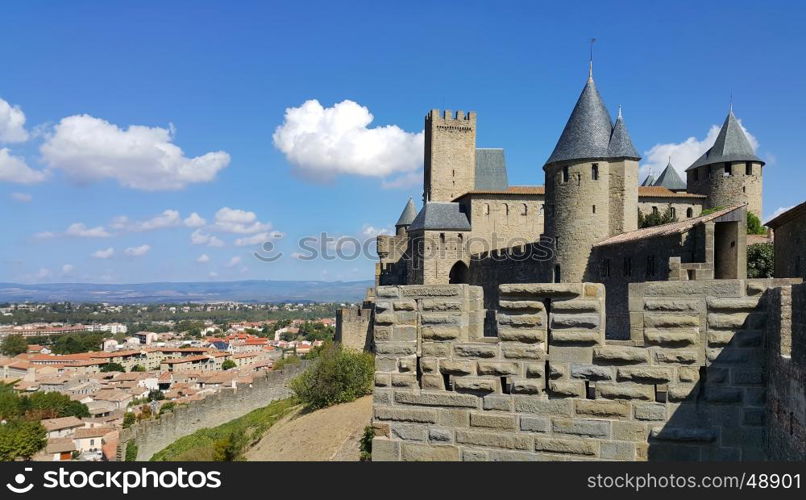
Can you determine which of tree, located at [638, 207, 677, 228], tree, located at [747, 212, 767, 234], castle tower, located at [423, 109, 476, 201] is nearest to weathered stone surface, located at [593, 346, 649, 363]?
tree, located at [638, 207, 677, 228]

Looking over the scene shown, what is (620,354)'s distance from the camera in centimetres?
466

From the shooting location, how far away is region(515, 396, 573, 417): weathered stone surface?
4.80 m

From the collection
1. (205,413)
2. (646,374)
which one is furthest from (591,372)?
(205,413)

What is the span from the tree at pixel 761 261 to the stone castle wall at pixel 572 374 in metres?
23.2

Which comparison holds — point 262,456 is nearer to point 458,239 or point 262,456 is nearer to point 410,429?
point 410,429

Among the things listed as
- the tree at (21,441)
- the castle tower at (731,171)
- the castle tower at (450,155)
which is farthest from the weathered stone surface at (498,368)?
the castle tower at (450,155)

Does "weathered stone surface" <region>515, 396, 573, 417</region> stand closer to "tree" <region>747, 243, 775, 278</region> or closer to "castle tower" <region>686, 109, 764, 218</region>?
"tree" <region>747, 243, 775, 278</region>

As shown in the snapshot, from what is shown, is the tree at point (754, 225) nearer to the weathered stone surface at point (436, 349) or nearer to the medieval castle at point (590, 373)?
the medieval castle at point (590, 373)

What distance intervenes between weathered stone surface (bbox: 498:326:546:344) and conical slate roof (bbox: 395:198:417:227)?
4649 cm

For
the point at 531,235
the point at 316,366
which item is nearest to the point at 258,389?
the point at 316,366

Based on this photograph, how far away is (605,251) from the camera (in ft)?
81.6

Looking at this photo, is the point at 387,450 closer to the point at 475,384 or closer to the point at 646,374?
the point at 475,384

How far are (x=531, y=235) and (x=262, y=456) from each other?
26369 mm

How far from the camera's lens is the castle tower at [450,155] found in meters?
48.5
